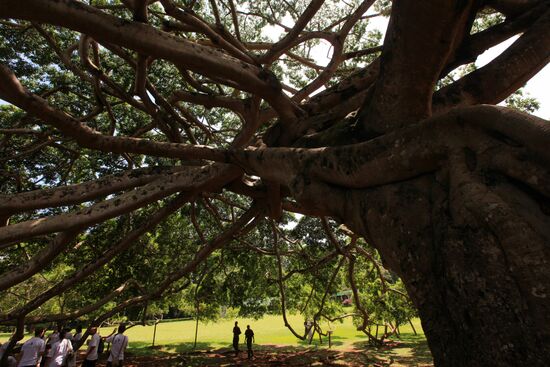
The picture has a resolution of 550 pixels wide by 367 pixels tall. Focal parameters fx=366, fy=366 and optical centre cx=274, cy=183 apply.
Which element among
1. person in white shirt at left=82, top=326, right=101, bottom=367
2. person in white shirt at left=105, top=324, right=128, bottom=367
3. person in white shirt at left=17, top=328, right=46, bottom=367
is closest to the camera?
person in white shirt at left=17, top=328, right=46, bottom=367

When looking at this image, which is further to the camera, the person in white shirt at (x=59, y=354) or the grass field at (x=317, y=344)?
the grass field at (x=317, y=344)

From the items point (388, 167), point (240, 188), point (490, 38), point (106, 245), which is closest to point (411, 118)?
point (388, 167)

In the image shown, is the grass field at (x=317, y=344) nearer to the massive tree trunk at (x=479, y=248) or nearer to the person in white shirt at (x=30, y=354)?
the person in white shirt at (x=30, y=354)

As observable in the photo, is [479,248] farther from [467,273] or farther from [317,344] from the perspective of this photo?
[317,344]

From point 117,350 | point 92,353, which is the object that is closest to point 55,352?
point 92,353

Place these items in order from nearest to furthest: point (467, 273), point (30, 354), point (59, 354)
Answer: point (467, 273), point (30, 354), point (59, 354)

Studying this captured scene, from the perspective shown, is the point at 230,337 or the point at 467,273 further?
the point at 230,337

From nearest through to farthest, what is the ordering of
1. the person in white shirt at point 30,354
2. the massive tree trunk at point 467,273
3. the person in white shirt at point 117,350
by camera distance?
the massive tree trunk at point 467,273 < the person in white shirt at point 30,354 < the person in white shirt at point 117,350

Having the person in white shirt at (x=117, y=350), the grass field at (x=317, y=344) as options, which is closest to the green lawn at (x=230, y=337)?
the grass field at (x=317, y=344)

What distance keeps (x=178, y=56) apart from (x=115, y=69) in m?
5.81

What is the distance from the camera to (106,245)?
9.16 metres

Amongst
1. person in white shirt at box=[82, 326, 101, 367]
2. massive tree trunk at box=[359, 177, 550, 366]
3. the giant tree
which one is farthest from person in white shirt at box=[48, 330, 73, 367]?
massive tree trunk at box=[359, 177, 550, 366]

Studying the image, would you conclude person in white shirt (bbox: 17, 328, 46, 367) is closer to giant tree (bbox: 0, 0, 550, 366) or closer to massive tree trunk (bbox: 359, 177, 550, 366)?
giant tree (bbox: 0, 0, 550, 366)

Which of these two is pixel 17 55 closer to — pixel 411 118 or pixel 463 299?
pixel 411 118
